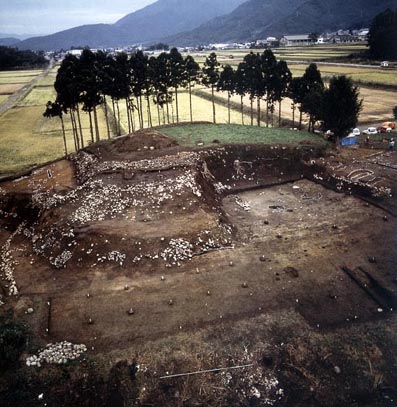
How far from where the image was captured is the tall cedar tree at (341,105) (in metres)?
40.2

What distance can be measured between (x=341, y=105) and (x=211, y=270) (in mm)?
27334

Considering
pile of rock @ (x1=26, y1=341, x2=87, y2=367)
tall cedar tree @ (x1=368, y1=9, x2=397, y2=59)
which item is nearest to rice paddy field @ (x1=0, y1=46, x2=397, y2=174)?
tall cedar tree @ (x1=368, y1=9, x2=397, y2=59)

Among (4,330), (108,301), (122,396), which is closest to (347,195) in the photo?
(108,301)

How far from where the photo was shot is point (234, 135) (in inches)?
1645

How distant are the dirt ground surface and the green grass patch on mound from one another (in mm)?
2037

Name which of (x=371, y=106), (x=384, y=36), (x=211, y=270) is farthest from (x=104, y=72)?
(x=384, y=36)

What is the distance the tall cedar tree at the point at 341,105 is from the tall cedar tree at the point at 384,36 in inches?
2781

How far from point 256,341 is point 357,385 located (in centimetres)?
456

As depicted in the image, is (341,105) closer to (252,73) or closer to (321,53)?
(252,73)

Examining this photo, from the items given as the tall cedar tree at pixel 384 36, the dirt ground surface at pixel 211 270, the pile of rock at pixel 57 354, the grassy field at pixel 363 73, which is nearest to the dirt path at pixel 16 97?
the dirt ground surface at pixel 211 270

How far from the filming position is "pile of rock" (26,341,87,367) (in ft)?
55.4

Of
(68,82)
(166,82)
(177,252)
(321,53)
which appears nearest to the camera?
(177,252)

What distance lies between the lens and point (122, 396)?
15.3 meters

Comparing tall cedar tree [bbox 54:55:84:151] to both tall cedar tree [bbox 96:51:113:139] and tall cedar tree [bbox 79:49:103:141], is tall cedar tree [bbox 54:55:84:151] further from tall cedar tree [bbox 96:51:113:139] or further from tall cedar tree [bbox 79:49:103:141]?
tall cedar tree [bbox 96:51:113:139]
